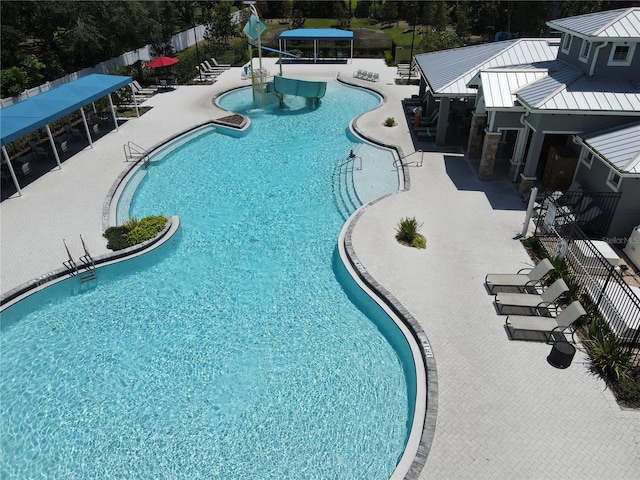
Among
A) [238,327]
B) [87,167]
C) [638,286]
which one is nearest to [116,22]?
[87,167]

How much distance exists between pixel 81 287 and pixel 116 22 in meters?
31.4

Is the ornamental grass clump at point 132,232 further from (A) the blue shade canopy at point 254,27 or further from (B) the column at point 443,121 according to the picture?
(A) the blue shade canopy at point 254,27

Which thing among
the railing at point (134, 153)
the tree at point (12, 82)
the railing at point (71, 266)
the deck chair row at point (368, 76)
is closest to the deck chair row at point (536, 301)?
the railing at point (71, 266)

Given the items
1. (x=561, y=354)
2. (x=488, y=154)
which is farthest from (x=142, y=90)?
(x=561, y=354)

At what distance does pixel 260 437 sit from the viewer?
11.5 m

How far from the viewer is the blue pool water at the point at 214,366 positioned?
1107 centimetres

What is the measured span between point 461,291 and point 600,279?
450 cm

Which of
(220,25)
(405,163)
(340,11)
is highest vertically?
(220,25)

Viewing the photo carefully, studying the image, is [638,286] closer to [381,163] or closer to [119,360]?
[381,163]

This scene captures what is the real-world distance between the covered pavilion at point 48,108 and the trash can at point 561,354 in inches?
907

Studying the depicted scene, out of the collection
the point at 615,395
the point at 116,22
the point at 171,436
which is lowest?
the point at 171,436

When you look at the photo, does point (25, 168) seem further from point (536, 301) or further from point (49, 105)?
point (536, 301)

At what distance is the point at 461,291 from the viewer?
15.0 metres

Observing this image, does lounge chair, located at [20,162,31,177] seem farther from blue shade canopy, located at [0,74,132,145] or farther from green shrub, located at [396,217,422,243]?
green shrub, located at [396,217,422,243]
